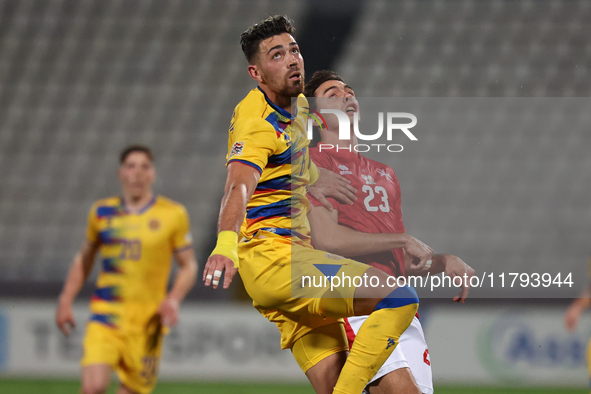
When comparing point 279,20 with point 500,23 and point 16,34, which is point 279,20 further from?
point 16,34

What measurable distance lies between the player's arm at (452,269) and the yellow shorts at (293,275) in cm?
66

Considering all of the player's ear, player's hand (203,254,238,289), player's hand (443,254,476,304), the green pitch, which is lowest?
the green pitch

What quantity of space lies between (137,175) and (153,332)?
1.32 meters

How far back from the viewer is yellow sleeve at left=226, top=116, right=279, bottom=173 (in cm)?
204

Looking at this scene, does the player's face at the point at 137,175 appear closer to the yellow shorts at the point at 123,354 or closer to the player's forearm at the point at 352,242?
the yellow shorts at the point at 123,354

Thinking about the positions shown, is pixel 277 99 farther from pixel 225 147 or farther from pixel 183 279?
pixel 225 147

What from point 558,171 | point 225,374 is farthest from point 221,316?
point 558,171

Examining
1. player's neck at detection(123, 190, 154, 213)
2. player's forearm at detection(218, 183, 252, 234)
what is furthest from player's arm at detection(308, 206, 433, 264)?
player's neck at detection(123, 190, 154, 213)

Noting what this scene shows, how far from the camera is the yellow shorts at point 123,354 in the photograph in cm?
345

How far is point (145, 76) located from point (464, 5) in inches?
128

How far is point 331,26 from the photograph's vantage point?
5.23 m

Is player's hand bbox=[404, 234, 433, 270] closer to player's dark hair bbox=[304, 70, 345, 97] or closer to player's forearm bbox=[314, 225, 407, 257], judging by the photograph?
player's forearm bbox=[314, 225, 407, 257]

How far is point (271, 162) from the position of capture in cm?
217

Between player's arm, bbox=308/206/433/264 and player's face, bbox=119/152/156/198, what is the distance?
1.96m
